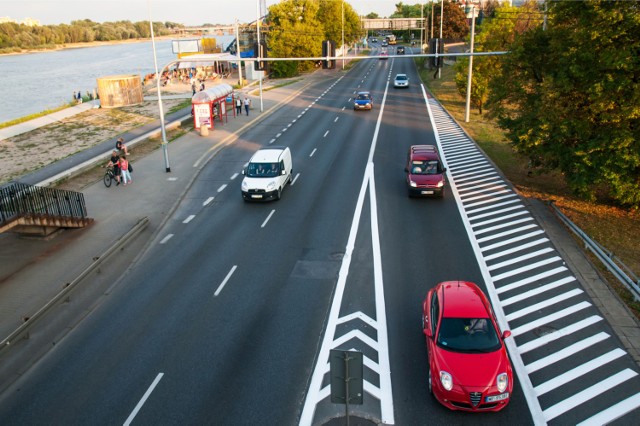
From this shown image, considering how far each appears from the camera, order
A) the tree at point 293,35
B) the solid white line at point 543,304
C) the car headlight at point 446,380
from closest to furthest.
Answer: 1. the car headlight at point 446,380
2. the solid white line at point 543,304
3. the tree at point 293,35

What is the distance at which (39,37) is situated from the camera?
173000 millimetres

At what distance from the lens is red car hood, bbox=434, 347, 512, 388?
33.7 ft

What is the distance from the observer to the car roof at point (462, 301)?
11.7 meters

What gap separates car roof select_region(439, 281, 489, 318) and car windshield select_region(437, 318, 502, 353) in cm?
16

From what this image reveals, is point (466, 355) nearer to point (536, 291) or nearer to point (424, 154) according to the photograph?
point (536, 291)

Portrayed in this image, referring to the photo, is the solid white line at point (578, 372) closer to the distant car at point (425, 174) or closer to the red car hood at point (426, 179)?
the distant car at point (425, 174)

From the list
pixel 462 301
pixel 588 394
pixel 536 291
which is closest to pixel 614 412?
pixel 588 394

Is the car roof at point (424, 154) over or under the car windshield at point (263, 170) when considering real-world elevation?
over

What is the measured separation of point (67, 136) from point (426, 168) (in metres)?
32.5

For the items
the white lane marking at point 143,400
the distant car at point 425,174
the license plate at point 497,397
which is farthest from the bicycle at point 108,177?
the license plate at point 497,397

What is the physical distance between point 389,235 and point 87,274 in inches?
421

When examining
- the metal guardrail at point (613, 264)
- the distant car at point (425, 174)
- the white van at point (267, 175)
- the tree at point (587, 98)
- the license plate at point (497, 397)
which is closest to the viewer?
the license plate at point (497, 397)

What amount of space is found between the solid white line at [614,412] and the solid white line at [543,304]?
3.53 meters

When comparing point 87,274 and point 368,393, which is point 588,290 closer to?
point 368,393
